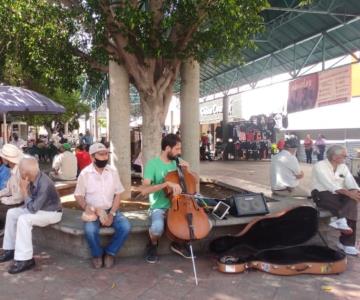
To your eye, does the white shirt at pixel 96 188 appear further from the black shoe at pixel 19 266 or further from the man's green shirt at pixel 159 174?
the black shoe at pixel 19 266

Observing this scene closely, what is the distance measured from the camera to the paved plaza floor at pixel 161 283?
162 inches

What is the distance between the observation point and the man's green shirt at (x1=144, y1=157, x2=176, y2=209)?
5.00 metres

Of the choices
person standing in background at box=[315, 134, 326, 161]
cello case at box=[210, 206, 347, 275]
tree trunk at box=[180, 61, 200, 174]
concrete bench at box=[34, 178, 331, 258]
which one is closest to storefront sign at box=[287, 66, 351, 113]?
person standing in background at box=[315, 134, 326, 161]

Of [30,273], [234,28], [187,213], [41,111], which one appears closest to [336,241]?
[187,213]

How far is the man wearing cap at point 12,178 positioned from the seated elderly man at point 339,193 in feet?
12.4

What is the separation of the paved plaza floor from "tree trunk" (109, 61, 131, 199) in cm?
244

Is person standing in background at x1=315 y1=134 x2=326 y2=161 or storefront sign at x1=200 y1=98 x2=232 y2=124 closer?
person standing in background at x1=315 y1=134 x2=326 y2=161

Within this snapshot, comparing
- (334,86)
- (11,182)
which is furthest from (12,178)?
(334,86)

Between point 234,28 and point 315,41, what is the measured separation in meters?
10.9

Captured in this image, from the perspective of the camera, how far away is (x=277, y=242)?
5016 mm

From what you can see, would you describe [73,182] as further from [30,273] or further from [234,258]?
[234,258]

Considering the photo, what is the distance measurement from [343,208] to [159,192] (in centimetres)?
227

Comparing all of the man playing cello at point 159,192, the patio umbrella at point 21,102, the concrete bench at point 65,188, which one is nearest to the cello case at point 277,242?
the man playing cello at point 159,192

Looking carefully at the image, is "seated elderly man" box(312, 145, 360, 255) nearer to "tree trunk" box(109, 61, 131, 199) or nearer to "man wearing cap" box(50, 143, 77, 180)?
"tree trunk" box(109, 61, 131, 199)
